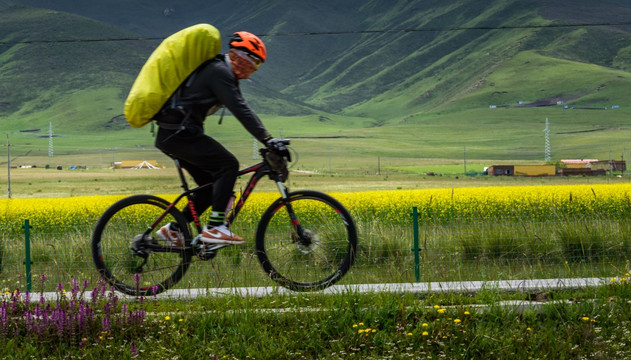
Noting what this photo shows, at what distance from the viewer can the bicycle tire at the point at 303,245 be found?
6.04 meters

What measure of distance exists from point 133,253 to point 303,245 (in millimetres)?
1519

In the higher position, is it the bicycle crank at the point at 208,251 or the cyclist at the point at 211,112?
the cyclist at the point at 211,112

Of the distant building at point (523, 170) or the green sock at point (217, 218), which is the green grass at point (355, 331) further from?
the distant building at point (523, 170)

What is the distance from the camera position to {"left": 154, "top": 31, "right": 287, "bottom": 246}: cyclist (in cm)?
573

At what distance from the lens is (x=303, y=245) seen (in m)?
6.08

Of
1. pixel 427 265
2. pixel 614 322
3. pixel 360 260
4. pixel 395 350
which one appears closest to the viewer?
pixel 395 350

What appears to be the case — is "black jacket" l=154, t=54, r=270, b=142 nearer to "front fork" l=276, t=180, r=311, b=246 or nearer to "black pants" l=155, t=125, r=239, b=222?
"black pants" l=155, t=125, r=239, b=222

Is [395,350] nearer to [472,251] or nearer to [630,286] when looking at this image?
[630,286]

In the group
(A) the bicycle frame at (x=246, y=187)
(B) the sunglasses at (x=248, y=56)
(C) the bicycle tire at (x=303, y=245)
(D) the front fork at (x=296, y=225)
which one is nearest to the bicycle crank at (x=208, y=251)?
(A) the bicycle frame at (x=246, y=187)

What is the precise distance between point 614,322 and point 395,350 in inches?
72.7

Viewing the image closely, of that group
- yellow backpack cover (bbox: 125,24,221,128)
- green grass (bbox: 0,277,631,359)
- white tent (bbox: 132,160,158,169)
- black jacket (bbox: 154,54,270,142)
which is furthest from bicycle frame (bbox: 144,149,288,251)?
white tent (bbox: 132,160,158,169)

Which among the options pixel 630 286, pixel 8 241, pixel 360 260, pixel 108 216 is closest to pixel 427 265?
pixel 360 260

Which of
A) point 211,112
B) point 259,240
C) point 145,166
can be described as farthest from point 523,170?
point 211,112

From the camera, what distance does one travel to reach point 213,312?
5.77 meters
